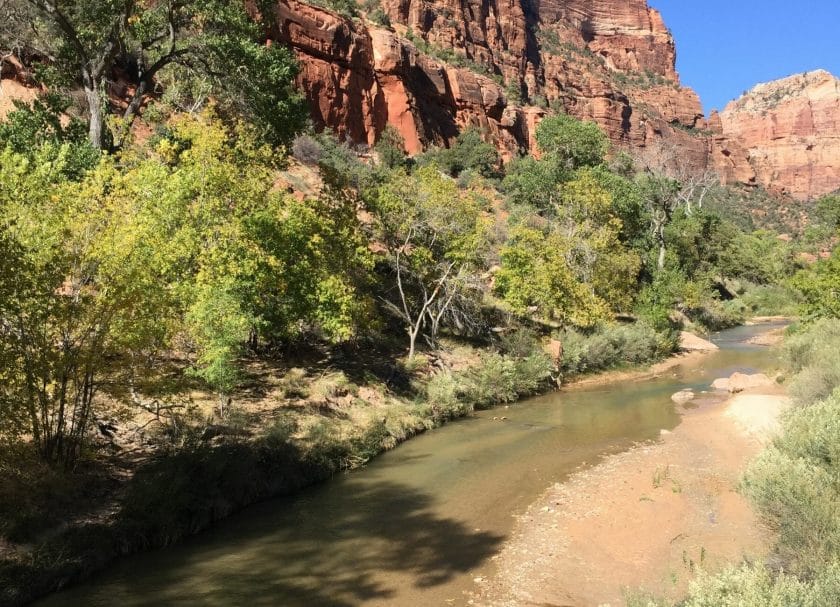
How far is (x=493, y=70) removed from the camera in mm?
103312

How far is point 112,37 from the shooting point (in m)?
17.5

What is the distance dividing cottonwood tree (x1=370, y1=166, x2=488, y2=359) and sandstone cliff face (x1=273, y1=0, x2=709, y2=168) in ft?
117

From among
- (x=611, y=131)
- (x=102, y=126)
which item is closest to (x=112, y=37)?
(x=102, y=126)

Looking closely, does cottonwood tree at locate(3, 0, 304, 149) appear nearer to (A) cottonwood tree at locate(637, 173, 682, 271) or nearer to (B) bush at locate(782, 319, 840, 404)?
(B) bush at locate(782, 319, 840, 404)

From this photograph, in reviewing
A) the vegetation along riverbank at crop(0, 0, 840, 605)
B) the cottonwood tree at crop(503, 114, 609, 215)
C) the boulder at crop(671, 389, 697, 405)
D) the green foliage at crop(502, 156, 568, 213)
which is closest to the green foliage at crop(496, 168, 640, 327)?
the vegetation along riverbank at crop(0, 0, 840, 605)

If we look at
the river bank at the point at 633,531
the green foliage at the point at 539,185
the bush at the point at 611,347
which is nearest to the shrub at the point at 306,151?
the green foliage at the point at 539,185

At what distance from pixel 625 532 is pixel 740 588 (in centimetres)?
629

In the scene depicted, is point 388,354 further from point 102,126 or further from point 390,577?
point 390,577

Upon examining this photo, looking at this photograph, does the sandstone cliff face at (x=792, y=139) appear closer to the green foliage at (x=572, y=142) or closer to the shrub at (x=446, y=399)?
the green foliage at (x=572, y=142)

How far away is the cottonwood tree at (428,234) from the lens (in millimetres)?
23750

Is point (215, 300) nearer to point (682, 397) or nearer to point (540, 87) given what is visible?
point (682, 397)

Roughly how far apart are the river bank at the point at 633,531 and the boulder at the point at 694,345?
22619 millimetres

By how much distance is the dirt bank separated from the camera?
28.7 feet

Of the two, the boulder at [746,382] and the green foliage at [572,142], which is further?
the green foliage at [572,142]
